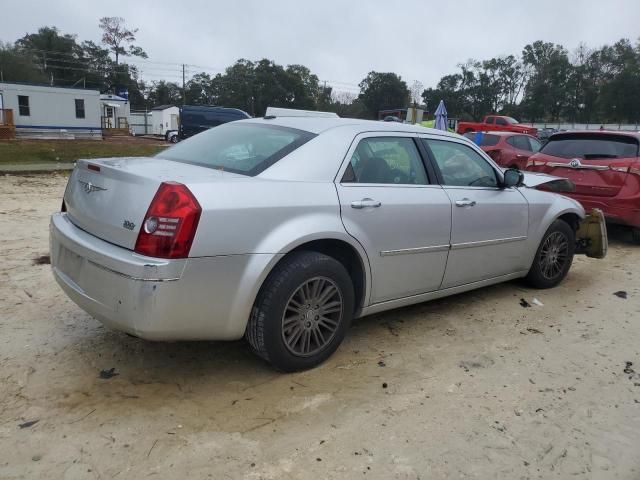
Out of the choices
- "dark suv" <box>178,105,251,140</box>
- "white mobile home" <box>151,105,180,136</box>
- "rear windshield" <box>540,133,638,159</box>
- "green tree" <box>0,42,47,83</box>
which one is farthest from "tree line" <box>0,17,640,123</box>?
"rear windshield" <box>540,133,638,159</box>

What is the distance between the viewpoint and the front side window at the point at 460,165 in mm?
3930

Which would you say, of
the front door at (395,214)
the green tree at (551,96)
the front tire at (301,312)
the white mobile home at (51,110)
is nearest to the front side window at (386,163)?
the front door at (395,214)

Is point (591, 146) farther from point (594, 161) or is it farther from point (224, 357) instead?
point (224, 357)

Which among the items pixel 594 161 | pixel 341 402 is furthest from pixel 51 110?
pixel 341 402

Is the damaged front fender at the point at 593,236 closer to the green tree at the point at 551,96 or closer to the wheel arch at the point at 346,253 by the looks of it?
the wheel arch at the point at 346,253

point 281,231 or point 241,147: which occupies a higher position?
point 241,147

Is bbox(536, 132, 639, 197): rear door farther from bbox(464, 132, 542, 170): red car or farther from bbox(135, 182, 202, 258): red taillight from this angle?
bbox(135, 182, 202, 258): red taillight

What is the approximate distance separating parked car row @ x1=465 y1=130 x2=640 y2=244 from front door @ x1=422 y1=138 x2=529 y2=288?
9.92ft

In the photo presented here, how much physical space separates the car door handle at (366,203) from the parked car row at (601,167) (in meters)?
4.90

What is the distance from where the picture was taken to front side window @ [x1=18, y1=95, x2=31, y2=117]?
98.3ft

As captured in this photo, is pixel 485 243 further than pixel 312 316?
Yes

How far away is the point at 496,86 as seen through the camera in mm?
85938

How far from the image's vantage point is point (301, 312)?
3.03 m

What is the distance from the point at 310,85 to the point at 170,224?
234ft
